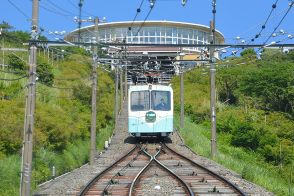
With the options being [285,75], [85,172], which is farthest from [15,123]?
[285,75]

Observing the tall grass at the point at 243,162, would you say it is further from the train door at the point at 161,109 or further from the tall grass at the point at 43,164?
the tall grass at the point at 43,164

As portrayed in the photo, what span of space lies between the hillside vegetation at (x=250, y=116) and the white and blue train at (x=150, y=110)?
1.98 meters

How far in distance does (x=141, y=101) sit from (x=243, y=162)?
7002 millimetres

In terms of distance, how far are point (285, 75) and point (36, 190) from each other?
38.4m

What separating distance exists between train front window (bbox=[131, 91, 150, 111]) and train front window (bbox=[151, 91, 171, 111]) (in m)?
0.28

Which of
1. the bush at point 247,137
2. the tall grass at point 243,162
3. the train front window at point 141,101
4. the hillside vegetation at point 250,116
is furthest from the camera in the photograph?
the bush at point 247,137

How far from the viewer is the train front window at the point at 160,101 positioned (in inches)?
1150

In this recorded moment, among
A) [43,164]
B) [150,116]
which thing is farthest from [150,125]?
[43,164]

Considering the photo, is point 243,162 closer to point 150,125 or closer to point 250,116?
point 150,125

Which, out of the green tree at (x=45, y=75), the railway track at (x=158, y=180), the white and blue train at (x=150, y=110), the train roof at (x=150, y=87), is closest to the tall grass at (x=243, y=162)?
the railway track at (x=158, y=180)

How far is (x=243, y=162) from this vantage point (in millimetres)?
25219

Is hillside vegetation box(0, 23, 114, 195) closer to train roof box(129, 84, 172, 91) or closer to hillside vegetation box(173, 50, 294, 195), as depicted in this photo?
train roof box(129, 84, 172, 91)

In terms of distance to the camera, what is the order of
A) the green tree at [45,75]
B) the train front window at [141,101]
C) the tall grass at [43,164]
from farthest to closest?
the green tree at [45,75]
the train front window at [141,101]
the tall grass at [43,164]

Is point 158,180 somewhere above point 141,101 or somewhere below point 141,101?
below
